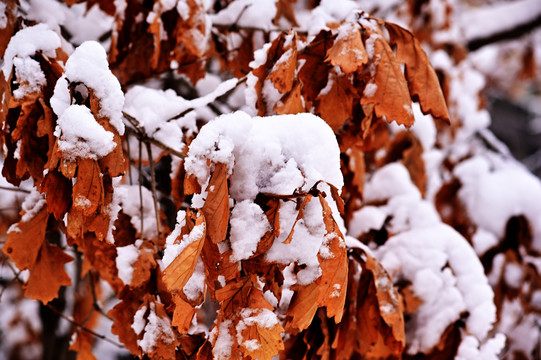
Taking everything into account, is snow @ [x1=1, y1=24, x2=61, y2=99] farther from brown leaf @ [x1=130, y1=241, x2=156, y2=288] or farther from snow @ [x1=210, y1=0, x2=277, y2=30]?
snow @ [x1=210, y1=0, x2=277, y2=30]

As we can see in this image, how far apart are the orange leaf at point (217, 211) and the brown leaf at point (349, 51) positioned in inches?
15.1

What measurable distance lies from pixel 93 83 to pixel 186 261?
0.41 metres

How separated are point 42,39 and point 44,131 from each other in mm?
224

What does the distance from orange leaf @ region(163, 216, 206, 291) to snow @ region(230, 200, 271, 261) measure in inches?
2.7

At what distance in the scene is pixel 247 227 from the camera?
2.40 ft

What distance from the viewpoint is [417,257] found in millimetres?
1425

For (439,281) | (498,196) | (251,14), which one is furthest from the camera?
(498,196)

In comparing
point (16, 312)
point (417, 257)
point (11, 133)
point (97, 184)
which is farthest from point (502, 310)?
point (16, 312)

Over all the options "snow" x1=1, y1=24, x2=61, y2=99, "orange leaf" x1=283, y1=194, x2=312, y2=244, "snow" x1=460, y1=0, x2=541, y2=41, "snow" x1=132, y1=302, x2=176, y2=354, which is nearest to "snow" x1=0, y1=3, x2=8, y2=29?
"snow" x1=1, y1=24, x2=61, y2=99

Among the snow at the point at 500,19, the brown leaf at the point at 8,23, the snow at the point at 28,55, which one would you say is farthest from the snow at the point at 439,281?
the snow at the point at 500,19

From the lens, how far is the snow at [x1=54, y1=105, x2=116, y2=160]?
2.58 ft

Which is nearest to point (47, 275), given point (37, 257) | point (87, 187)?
point (37, 257)

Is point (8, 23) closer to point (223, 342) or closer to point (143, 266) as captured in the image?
point (143, 266)

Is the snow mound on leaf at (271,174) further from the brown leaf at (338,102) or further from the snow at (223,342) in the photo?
the brown leaf at (338,102)
